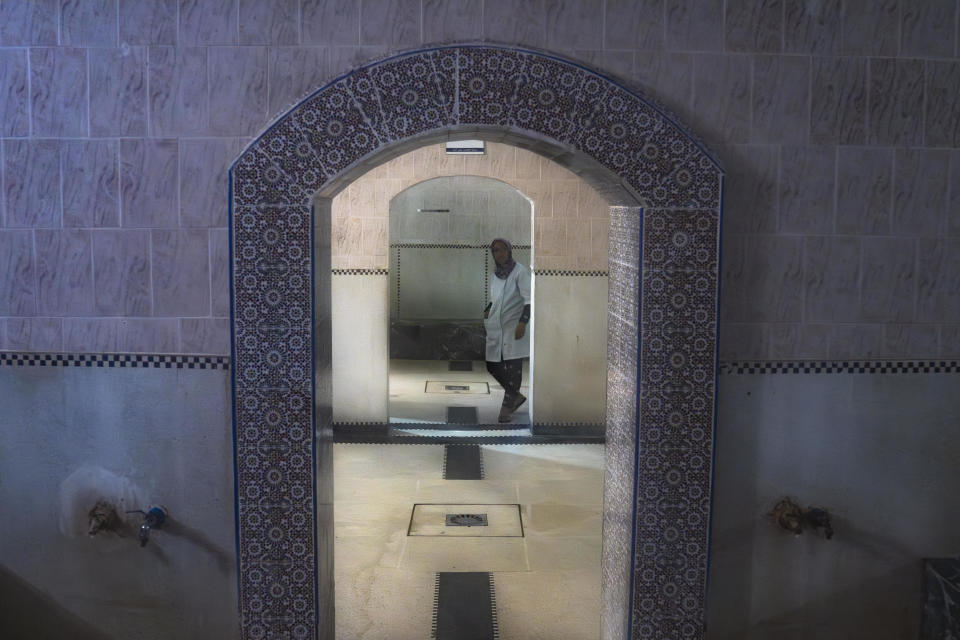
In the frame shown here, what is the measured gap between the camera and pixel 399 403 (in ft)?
25.6

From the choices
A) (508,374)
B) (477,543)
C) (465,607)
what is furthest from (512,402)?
(465,607)

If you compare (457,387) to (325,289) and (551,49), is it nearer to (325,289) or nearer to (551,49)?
(325,289)

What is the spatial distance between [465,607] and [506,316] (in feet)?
11.6

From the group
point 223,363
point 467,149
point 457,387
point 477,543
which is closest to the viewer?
point 223,363

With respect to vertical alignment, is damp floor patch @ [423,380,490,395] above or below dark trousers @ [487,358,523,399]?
below

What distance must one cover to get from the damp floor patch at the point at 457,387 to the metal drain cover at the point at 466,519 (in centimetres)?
323

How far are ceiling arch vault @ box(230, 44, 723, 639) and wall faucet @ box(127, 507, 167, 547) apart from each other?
0.34 metres

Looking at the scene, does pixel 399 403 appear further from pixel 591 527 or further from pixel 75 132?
pixel 75 132

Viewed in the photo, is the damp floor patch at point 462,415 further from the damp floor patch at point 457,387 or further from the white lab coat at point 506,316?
the damp floor patch at point 457,387

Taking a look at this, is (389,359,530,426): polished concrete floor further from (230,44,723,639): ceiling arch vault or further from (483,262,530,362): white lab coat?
(230,44,723,639): ceiling arch vault

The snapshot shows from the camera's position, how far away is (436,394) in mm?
8203

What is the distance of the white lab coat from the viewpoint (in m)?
7.17

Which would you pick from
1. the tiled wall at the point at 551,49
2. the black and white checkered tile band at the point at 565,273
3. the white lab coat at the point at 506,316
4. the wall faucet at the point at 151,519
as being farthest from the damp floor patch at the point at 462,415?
the tiled wall at the point at 551,49

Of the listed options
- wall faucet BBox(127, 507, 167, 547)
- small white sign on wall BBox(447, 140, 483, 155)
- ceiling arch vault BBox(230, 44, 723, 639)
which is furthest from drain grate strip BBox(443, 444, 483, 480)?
wall faucet BBox(127, 507, 167, 547)
